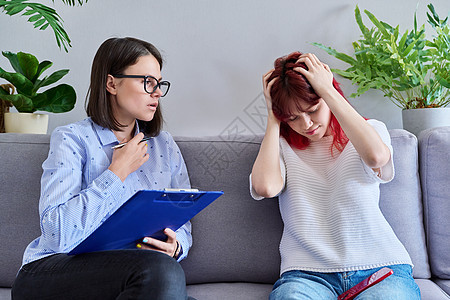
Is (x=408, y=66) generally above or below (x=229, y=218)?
above

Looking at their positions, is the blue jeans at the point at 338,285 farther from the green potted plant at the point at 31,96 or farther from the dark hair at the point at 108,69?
the green potted plant at the point at 31,96

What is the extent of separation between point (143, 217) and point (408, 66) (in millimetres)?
1102

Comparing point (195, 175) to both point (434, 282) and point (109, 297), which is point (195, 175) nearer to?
point (109, 297)

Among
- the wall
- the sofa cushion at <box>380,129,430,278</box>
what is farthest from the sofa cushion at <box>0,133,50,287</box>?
the sofa cushion at <box>380,129,430,278</box>

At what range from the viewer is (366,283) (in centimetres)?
111

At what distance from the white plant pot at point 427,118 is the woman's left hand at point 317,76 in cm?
58

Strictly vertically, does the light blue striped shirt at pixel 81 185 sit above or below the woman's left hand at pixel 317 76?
below

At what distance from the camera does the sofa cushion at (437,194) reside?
1380 mm

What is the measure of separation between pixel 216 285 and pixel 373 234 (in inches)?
19.5

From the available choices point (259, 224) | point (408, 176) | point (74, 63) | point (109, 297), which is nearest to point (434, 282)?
point (408, 176)

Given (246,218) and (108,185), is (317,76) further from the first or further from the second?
(108,185)

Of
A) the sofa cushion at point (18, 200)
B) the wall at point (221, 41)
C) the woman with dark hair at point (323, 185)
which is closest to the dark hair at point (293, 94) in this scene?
the woman with dark hair at point (323, 185)

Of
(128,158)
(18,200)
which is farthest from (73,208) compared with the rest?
(18,200)

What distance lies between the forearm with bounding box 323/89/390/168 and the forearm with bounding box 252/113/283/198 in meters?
0.19
